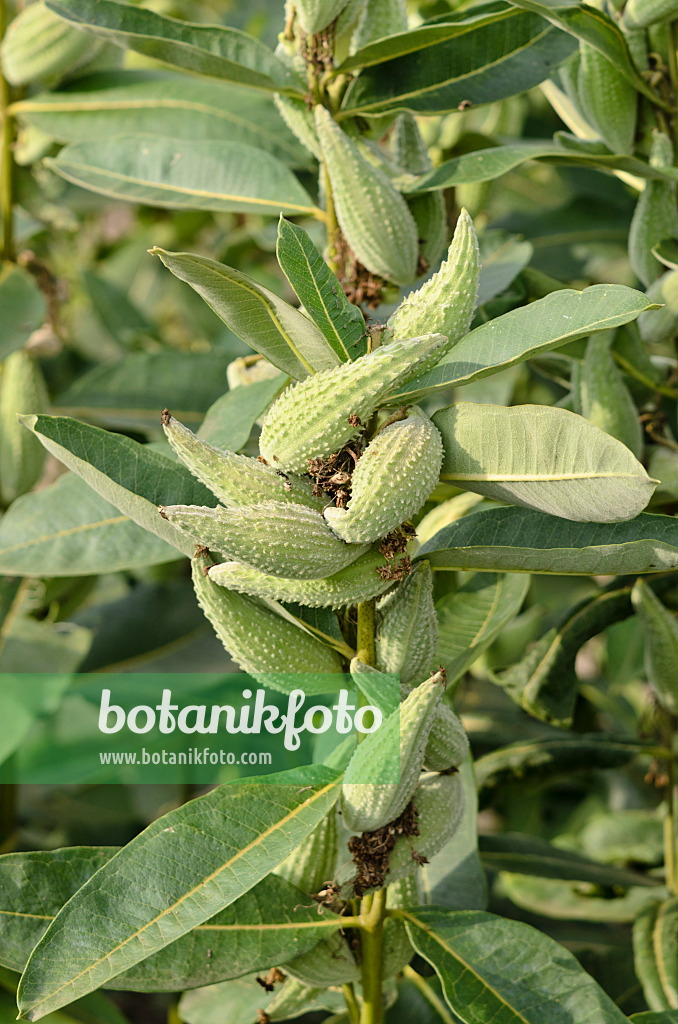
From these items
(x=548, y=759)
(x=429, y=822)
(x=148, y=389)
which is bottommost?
(x=548, y=759)

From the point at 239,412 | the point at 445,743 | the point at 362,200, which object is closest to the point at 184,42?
the point at 362,200

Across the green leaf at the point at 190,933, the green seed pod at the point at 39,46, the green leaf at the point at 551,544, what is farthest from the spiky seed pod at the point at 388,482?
the green seed pod at the point at 39,46

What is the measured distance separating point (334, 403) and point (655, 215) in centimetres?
61

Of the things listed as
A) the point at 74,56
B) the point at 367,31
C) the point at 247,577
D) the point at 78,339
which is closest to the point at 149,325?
the point at 78,339

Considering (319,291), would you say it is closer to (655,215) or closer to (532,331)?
(532,331)

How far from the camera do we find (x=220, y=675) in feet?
4.70

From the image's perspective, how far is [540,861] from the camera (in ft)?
4.10

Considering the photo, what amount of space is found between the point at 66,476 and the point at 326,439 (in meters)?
0.52

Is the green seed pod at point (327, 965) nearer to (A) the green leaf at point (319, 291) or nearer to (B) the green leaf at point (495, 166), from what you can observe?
(A) the green leaf at point (319, 291)

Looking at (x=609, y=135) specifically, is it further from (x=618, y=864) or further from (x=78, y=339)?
(x=78, y=339)

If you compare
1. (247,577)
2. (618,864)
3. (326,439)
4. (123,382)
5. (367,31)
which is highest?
(367,31)

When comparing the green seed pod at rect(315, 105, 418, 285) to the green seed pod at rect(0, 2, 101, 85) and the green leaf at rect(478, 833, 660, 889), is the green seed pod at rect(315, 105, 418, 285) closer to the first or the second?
the green seed pod at rect(0, 2, 101, 85)

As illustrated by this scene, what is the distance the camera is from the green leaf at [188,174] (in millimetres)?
1104

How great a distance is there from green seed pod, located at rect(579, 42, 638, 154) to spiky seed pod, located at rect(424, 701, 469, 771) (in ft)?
2.32
